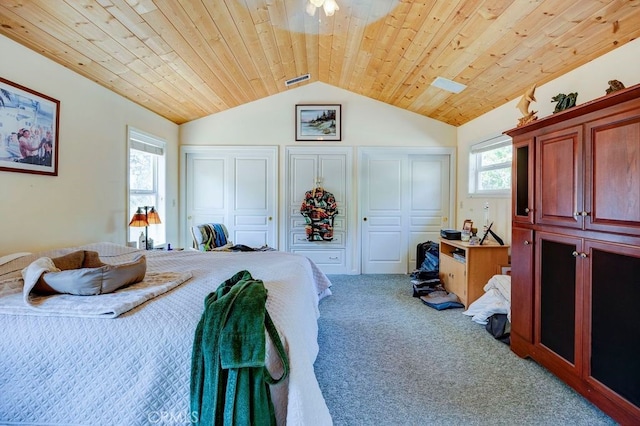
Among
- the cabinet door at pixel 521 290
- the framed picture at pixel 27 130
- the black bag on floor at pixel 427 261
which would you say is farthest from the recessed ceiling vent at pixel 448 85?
the framed picture at pixel 27 130

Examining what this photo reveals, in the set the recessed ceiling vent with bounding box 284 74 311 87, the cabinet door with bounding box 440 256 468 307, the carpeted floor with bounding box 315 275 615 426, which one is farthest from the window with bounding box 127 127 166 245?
the cabinet door with bounding box 440 256 468 307

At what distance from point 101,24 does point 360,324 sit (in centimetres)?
317

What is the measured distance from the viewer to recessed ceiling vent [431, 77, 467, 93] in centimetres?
346

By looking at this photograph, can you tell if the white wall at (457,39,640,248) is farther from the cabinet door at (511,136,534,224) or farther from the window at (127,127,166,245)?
the window at (127,127,166,245)

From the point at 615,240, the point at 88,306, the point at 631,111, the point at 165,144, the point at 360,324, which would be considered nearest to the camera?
the point at 88,306

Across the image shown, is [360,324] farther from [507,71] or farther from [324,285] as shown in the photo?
[507,71]

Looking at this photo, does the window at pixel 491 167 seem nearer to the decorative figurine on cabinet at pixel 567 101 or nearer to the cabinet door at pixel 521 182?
the cabinet door at pixel 521 182

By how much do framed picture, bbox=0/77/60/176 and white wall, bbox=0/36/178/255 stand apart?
0.06 meters

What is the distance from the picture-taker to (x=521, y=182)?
92.1 inches

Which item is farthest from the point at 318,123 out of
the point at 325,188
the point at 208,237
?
the point at 208,237

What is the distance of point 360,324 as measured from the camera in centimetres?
290

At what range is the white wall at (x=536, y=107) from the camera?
85.1 inches

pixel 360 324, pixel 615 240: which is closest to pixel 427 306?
pixel 360 324

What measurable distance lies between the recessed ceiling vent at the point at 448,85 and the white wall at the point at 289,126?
1170 mm
